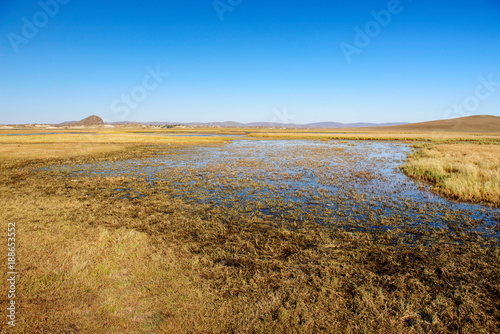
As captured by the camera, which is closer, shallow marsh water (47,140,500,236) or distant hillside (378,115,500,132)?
shallow marsh water (47,140,500,236)

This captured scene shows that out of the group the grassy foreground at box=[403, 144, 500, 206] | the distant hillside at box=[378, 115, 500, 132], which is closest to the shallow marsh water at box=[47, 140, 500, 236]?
the grassy foreground at box=[403, 144, 500, 206]

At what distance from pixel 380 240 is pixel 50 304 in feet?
30.7

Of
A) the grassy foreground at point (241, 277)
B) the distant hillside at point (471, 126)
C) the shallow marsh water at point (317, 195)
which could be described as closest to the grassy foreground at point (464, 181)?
the shallow marsh water at point (317, 195)

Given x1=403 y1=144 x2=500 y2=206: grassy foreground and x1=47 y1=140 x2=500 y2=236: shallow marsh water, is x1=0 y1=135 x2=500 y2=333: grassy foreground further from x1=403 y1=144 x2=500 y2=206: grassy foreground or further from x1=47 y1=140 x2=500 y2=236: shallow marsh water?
x1=403 y1=144 x2=500 y2=206: grassy foreground

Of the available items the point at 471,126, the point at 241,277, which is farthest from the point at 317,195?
the point at 471,126

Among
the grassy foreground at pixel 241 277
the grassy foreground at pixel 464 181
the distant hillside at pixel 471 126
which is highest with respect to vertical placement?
the distant hillside at pixel 471 126

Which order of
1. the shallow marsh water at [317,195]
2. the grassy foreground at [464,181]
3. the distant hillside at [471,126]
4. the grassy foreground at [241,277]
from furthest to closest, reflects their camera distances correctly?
the distant hillside at [471,126], the grassy foreground at [464,181], the shallow marsh water at [317,195], the grassy foreground at [241,277]

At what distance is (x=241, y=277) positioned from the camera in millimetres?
5969

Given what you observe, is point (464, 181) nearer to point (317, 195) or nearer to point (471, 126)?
point (317, 195)

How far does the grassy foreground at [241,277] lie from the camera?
4.62 meters

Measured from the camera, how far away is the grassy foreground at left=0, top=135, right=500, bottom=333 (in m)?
4.62

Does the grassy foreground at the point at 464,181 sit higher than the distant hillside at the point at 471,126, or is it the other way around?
the distant hillside at the point at 471,126

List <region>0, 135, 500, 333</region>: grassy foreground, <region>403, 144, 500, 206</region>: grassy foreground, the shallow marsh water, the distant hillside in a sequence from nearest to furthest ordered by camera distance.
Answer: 1. <region>0, 135, 500, 333</region>: grassy foreground
2. the shallow marsh water
3. <region>403, 144, 500, 206</region>: grassy foreground
4. the distant hillside

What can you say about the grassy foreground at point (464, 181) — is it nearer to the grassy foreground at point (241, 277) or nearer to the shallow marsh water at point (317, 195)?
the shallow marsh water at point (317, 195)
